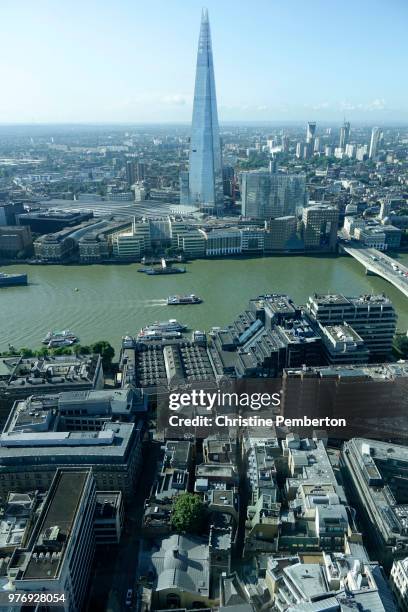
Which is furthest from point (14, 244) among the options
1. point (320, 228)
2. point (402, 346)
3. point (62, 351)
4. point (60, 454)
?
point (402, 346)

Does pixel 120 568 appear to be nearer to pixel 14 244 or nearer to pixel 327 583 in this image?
pixel 327 583

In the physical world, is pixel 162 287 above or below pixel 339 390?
below

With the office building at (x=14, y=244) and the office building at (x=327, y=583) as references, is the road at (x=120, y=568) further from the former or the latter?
the office building at (x=14, y=244)

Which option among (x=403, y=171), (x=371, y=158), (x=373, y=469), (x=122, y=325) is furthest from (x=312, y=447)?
(x=371, y=158)

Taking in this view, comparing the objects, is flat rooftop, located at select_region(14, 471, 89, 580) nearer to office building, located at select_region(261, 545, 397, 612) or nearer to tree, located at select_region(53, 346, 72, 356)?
office building, located at select_region(261, 545, 397, 612)

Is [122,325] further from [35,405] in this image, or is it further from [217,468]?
[217,468]

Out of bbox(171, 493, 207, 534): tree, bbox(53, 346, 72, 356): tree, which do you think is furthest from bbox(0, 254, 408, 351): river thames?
bbox(171, 493, 207, 534): tree
